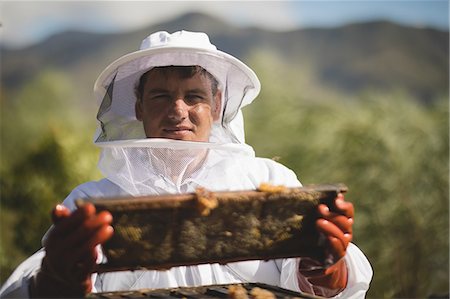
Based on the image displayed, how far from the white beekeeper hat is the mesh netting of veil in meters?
0.13

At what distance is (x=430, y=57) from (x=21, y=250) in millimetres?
37069

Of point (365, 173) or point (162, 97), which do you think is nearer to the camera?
point (162, 97)

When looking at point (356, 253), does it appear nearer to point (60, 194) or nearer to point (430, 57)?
point (60, 194)

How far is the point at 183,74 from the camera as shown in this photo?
297 cm

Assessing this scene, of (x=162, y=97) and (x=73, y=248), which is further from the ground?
(x=162, y=97)

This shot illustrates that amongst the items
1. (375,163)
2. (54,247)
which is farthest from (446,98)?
(54,247)

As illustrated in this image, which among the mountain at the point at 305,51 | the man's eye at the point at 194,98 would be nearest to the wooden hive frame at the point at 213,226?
the man's eye at the point at 194,98

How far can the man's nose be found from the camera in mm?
2881

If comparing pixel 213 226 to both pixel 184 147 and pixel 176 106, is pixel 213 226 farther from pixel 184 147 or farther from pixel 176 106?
pixel 176 106

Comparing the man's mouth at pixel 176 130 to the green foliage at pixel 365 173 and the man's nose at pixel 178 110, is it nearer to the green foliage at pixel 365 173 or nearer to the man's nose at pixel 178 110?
the man's nose at pixel 178 110

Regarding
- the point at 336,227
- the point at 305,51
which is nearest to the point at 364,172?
the point at 336,227

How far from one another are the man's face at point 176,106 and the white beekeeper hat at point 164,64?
64mm

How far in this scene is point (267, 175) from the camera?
3010mm

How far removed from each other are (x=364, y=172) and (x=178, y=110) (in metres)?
4.21
